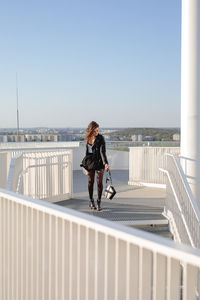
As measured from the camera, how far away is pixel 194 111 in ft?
28.2

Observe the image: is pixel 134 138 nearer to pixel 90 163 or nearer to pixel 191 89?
pixel 90 163

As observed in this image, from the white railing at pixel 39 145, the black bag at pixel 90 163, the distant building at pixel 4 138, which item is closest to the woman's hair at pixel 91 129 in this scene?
the black bag at pixel 90 163

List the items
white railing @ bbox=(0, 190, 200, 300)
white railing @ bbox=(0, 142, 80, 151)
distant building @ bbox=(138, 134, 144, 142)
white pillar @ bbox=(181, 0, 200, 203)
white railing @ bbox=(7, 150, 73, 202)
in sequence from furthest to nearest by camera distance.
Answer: distant building @ bbox=(138, 134, 144, 142) → white railing @ bbox=(0, 142, 80, 151) → white railing @ bbox=(7, 150, 73, 202) → white pillar @ bbox=(181, 0, 200, 203) → white railing @ bbox=(0, 190, 200, 300)

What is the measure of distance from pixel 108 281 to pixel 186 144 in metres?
6.44

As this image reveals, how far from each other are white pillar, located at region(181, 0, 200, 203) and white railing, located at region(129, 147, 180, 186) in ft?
13.8

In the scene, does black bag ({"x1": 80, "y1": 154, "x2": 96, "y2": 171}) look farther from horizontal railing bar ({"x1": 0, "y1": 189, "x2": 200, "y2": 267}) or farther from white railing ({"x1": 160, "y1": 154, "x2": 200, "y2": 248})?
horizontal railing bar ({"x1": 0, "y1": 189, "x2": 200, "y2": 267})

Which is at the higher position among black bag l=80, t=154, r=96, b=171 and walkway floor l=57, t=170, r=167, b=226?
black bag l=80, t=154, r=96, b=171

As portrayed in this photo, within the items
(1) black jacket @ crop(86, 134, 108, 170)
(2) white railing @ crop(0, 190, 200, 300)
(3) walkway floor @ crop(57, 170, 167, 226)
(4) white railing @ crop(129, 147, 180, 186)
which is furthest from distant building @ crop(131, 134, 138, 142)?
(2) white railing @ crop(0, 190, 200, 300)

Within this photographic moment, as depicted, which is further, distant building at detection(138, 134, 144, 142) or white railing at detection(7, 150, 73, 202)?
distant building at detection(138, 134, 144, 142)

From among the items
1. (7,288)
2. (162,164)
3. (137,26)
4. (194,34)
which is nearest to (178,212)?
(194,34)

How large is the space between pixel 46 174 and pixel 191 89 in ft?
12.1

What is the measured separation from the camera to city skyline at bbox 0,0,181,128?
1006 inches

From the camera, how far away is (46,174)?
10039mm

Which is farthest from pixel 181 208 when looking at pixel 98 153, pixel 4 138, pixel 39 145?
pixel 4 138
